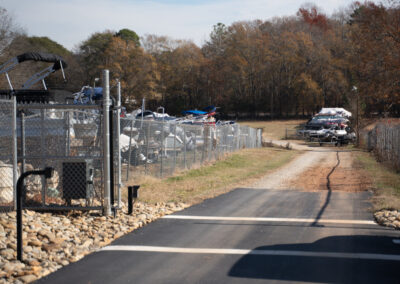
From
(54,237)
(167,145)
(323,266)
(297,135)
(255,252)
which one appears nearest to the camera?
(323,266)

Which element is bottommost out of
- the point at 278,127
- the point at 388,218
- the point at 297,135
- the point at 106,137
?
the point at 388,218

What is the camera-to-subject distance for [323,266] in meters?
6.01

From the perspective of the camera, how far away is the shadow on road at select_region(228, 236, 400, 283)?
5.58 meters

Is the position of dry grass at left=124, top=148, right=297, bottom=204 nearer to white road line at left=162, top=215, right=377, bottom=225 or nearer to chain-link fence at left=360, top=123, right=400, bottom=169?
white road line at left=162, top=215, right=377, bottom=225

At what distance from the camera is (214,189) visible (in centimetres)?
1345

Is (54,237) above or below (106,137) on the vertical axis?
below

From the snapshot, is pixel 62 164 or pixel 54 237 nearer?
pixel 54 237

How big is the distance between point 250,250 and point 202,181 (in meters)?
8.25

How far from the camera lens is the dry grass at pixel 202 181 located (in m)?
11.8

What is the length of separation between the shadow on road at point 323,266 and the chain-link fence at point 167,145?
6158mm

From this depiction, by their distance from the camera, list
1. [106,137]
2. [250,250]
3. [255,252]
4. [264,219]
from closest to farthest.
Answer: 1. [255,252]
2. [250,250]
3. [106,137]
4. [264,219]

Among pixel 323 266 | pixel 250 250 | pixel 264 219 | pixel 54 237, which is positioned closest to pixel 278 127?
pixel 264 219

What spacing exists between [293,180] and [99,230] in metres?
9.37

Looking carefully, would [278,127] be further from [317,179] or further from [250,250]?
[250,250]
